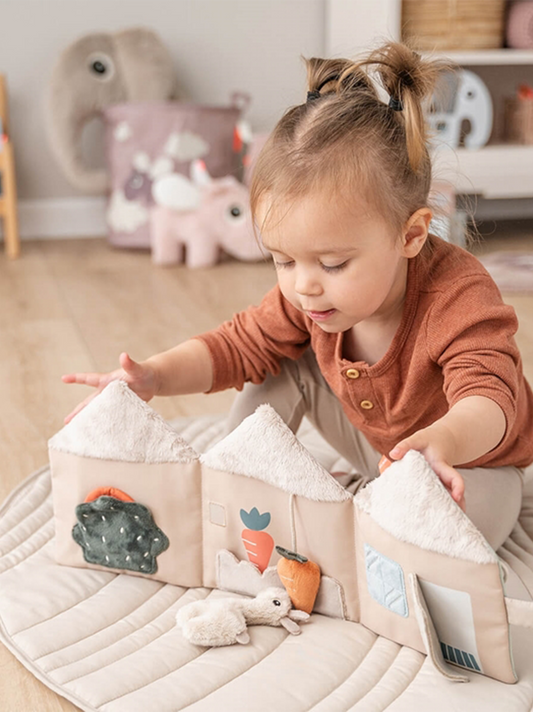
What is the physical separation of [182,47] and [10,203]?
642mm

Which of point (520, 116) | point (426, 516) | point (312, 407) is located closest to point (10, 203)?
point (520, 116)

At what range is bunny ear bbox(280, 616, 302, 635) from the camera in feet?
2.59

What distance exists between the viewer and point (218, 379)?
3.29 ft

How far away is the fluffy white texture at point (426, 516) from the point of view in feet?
2.25

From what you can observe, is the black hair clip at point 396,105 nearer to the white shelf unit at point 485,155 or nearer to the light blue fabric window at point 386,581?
the light blue fabric window at point 386,581

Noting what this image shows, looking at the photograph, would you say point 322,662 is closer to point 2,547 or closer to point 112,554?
point 112,554

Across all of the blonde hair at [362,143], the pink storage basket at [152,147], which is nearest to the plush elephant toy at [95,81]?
the pink storage basket at [152,147]

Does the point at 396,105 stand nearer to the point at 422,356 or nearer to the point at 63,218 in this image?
the point at 422,356

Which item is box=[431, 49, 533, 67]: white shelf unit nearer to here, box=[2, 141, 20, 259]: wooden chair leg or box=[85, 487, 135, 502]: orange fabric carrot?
box=[2, 141, 20, 259]: wooden chair leg

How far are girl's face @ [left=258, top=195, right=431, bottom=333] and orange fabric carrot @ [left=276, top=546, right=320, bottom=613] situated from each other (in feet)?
0.69

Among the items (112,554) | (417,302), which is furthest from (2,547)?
(417,302)

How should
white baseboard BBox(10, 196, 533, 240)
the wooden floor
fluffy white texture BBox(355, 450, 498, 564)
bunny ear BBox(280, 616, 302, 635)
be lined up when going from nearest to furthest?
1. fluffy white texture BBox(355, 450, 498, 564)
2. bunny ear BBox(280, 616, 302, 635)
3. the wooden floor
4. white baseboard BBox(10, 196, 533, 240)

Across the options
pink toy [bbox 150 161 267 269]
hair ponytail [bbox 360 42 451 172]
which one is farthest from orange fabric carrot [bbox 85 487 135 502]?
pink toy [bbox 150 161 267 269]

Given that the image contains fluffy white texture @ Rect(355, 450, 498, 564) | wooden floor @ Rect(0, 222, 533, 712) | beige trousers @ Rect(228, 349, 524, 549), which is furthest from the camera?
wooden floor @ Rect(0, 222, 533, 712)
